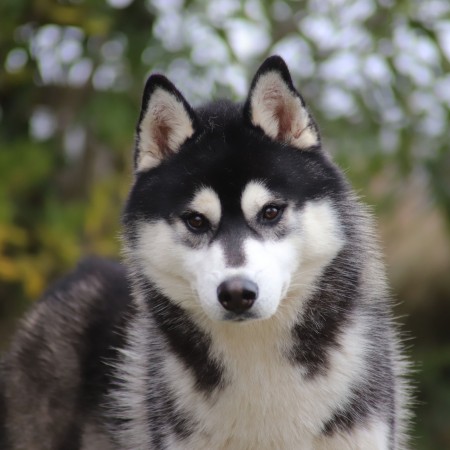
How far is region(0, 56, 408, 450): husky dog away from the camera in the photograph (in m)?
3.84

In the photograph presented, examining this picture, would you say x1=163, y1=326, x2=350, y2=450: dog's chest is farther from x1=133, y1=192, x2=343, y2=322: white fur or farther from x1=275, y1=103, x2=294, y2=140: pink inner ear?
x1=275, y1=103, x2=294, y2=140: pink inner ear

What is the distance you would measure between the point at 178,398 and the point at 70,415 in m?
0.94

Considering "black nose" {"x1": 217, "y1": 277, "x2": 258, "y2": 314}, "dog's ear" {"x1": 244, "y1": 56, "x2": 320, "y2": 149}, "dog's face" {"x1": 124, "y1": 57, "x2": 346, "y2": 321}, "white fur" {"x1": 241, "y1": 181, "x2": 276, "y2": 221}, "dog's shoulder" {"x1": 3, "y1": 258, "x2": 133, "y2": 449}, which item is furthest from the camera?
"dog's shoulder" {"x1": 3, "y1": 258, "x2": 133, "y2": 449}

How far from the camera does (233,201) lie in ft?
12.6

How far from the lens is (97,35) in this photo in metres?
7.92

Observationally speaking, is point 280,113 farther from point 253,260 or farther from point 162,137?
point 253,260

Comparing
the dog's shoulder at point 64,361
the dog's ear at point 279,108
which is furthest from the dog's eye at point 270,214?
the dog's shoulder at point 64,361

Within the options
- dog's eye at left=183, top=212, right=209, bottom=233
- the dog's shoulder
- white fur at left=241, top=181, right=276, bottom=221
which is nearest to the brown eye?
dog's eye at left=183, top=212, right=209, bottom=233

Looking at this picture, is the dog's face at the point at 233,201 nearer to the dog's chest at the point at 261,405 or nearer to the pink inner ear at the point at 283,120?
the pink inner ear at the point at 283,120

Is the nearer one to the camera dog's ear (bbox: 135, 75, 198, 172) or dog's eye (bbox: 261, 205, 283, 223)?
dog's eye (bbox: 261, 205, 283, 223)

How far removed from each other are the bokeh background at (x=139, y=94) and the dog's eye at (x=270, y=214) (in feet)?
12.0

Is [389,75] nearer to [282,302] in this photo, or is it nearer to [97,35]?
[97,35]

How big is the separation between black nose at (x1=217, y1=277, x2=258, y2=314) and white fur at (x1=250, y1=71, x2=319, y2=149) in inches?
30.8

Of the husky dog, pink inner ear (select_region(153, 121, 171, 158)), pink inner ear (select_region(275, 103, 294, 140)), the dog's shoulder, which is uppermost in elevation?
pink inner ear (select_region(275, 103, 294, 140))
